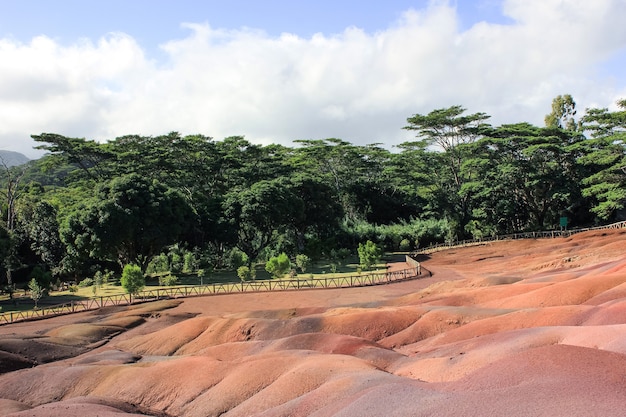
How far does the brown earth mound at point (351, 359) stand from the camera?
9.69m

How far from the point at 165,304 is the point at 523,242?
36528 mm

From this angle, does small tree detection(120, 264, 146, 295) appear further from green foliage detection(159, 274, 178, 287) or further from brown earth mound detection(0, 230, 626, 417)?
brown earth mound detection(0, 230, 626, 417)

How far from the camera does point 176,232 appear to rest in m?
44.8

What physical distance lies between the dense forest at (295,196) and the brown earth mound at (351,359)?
14610 millimetres

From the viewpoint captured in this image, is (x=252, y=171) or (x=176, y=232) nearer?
(x=176, y=232)

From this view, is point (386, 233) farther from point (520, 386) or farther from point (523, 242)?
point (520, 386)

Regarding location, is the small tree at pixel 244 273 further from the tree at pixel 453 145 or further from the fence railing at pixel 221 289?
the tree at pixel 453 145

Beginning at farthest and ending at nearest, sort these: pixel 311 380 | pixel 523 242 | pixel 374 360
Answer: pixel 523 242
pixel 374 360
pixel 311 380

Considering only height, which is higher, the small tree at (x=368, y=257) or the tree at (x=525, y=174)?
the tree at (x=525, y=174)

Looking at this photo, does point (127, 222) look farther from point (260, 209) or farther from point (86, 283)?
point (260, 209)

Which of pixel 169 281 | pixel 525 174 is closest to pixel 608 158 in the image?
pixel 525 174

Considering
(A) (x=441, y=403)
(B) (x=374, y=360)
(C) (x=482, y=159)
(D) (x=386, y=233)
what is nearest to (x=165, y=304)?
(B) (x=374, y=360)

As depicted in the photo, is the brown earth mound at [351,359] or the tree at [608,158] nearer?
the brown earth mound at [351,359]

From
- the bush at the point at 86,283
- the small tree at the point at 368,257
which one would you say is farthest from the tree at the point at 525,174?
the bush at the point at 86,283
